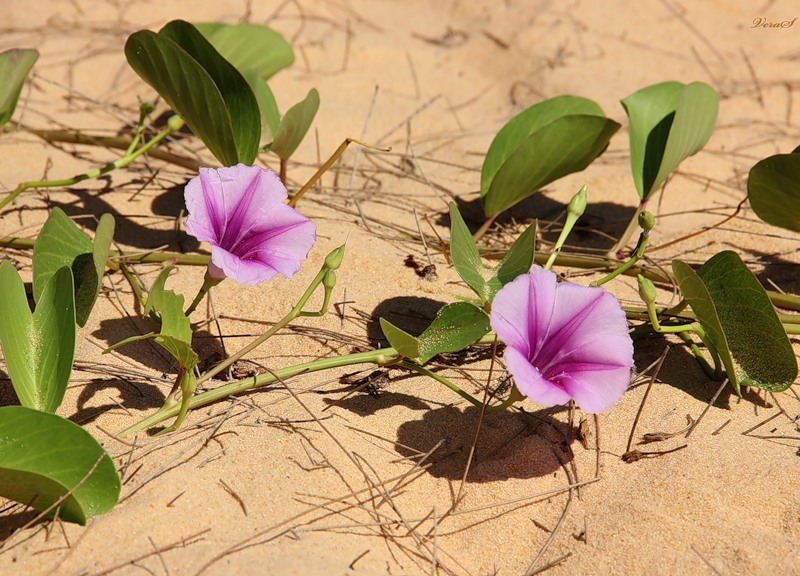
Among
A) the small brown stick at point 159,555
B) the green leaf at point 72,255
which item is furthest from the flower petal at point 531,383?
the green leaf at point 72,255

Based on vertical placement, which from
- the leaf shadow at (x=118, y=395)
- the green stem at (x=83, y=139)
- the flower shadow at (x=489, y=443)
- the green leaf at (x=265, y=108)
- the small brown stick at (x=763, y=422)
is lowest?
the leaf shadow at (x=118, y=395)

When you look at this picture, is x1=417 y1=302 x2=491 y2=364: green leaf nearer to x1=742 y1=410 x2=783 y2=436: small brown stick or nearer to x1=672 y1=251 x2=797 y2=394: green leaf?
x1=672 y1=251 x2=797 y2=394: green leaf

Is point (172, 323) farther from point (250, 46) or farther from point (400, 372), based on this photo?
point (250, 46)

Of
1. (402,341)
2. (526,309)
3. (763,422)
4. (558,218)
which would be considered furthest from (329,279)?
(558,218)

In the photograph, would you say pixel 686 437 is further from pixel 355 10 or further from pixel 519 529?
pixel 355 10

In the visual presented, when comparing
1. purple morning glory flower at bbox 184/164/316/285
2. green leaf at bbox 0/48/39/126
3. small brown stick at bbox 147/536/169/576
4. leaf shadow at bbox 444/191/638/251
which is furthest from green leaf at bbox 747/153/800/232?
green leaf at bbox 0/48/39/126

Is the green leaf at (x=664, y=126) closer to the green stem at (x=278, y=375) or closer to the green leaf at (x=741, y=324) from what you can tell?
the green leaf at (x=741, y=324)
